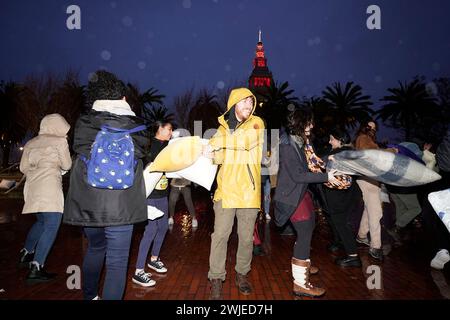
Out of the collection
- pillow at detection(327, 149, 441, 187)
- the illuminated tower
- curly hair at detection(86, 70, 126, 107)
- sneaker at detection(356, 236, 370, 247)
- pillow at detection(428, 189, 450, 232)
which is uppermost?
the illuminated tower

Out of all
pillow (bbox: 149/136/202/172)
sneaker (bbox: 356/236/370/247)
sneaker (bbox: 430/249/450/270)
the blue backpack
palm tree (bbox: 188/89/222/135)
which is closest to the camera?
the blue backpack

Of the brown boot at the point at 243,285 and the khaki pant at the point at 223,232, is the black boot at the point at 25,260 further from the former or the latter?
the brown boot at the point at 243,285

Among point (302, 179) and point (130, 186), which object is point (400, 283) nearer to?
point (302, 179)

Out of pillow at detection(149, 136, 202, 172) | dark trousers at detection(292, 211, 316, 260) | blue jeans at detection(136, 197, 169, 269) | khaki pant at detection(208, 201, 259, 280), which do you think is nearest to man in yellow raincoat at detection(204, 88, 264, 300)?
khaki pant at detection(208, 201, 259, 280)

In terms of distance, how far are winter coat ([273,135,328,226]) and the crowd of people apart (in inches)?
0.4

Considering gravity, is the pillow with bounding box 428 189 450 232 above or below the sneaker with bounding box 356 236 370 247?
above

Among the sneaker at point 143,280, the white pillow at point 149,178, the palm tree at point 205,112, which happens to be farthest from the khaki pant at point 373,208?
the palm tree at point 205,112

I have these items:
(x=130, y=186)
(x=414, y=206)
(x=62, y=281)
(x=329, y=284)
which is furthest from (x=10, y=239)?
(x=414, y=206)

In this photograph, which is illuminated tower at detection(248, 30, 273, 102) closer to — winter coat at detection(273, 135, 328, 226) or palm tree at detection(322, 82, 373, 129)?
palm tree at detection(322, 82, 373, 129)

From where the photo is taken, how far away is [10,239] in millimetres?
6133

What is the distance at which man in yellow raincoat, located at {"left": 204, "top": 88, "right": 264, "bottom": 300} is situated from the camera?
3334mm

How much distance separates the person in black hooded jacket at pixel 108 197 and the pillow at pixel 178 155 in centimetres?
43

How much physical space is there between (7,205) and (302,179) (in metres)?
11.1

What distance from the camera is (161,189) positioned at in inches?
155
